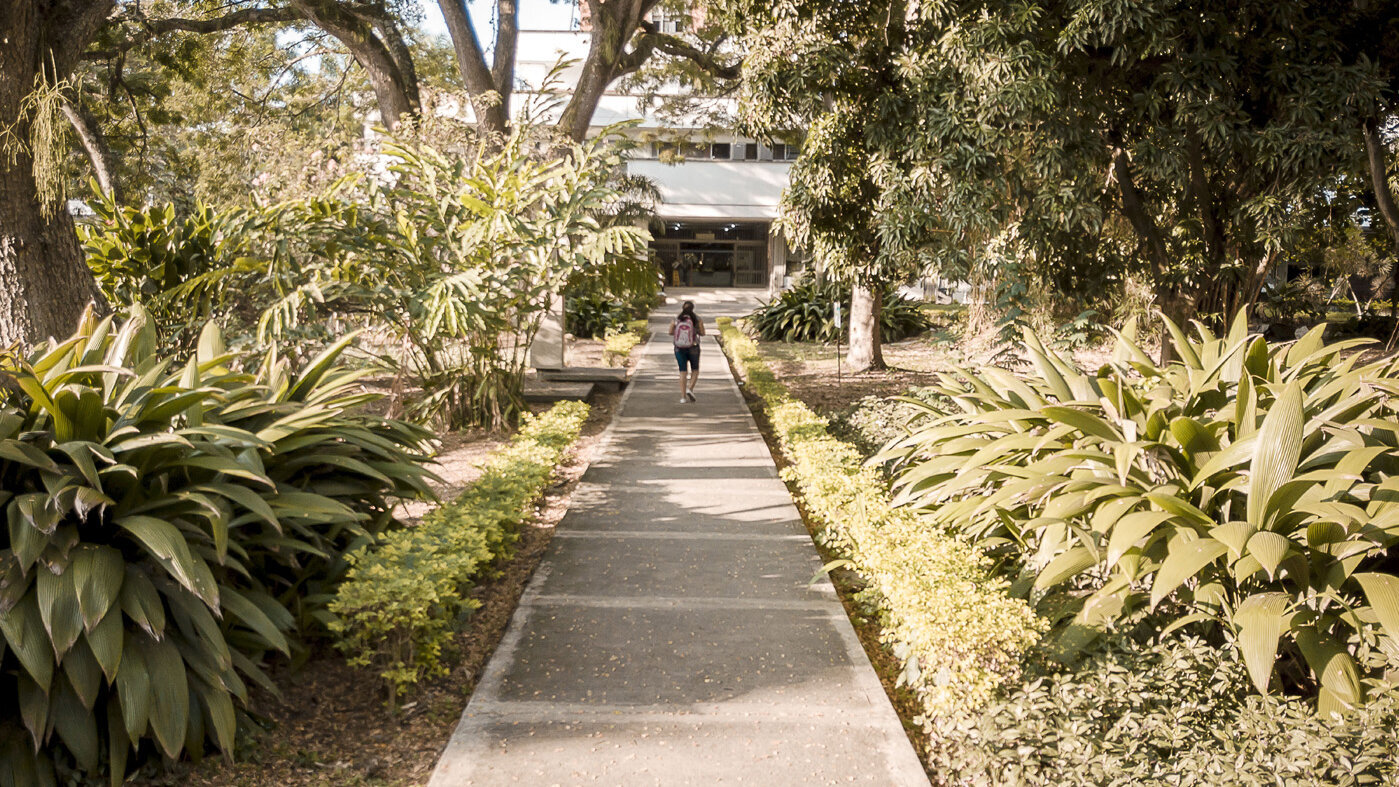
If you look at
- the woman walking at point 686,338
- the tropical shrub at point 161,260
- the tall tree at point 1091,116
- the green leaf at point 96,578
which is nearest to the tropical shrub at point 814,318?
the woman walking at point 686,338

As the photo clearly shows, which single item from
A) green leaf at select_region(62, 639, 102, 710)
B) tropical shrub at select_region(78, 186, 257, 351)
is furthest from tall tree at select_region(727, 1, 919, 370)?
green leaf at select_region(62, 639, 102, 710)

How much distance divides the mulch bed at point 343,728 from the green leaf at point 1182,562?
2786 mm

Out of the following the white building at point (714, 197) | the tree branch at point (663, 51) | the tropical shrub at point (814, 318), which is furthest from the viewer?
the white building at point (714, 197)

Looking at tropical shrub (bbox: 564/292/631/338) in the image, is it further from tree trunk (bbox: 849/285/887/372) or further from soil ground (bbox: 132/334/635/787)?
soil ground (bbox: 132/334/635/787)

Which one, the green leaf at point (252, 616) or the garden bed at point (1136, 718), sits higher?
the green leaf at point (252, 616)

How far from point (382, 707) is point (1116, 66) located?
7905 millimetres

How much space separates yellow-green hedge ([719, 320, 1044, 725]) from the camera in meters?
3.74

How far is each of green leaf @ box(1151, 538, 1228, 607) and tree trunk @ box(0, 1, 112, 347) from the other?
7184 millimetres

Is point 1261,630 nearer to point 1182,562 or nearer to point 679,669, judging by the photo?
point 1182,562

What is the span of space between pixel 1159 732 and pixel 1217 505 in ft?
4.40

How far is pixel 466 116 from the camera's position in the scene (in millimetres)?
18000

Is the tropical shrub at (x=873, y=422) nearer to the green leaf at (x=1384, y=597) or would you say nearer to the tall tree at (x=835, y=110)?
the tall tree at (x=835, y=110)

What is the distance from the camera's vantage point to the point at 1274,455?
12.6 feet

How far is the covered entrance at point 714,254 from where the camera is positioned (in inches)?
1743
